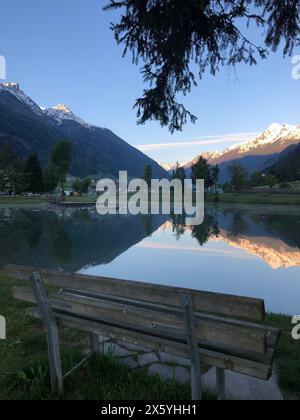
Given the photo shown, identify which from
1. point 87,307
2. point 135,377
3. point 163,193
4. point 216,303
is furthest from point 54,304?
point 163,193

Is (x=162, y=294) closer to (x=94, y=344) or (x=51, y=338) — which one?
(x=51, y=338)

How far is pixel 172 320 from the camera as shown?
2.78 m

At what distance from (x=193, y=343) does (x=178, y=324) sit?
168mm

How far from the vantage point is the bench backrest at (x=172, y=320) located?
2.52 meters

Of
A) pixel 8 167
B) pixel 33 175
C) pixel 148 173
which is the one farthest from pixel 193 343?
pixel 148 173

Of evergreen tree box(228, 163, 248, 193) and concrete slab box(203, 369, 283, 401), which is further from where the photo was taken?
evergreen tree box(228, 163, 248, 193)

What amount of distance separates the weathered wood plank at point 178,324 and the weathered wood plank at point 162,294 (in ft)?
0.29

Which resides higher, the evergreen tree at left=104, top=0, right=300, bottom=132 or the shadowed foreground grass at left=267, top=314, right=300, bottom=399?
the evergreen tree at left=104, top=0, right=300, bottom=132

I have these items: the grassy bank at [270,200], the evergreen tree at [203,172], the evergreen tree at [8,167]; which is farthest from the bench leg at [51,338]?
the evergreen tree at [8,167]

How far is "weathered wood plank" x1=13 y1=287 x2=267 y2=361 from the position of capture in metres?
2.49

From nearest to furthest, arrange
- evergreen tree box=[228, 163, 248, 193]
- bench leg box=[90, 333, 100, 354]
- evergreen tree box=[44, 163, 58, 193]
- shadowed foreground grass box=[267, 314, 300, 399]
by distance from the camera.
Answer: shadowed foreground grass box=[267, 314, 300, 399]
bench leg box=[90, 333, 100, 354]
evergreen tree box=[228, 163, 248, 193]
evergreen tree box=[44, 163, 58, 193]

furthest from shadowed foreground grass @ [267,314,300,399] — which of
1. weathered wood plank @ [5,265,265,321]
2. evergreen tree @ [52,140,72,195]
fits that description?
evergreen tree @ [52,140,72,195]

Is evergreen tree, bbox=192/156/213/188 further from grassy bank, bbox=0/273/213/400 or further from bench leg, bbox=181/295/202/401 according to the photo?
bench leg, bbox=181/295/202/401

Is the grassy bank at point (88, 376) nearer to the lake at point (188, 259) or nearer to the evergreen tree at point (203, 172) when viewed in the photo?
the lake at point (188, 259)
